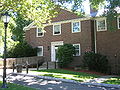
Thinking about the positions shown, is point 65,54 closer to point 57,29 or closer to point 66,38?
point 66,38

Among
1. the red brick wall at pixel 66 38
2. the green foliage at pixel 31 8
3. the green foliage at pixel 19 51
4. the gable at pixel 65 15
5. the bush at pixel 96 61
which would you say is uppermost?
the gable at pixel 65 15

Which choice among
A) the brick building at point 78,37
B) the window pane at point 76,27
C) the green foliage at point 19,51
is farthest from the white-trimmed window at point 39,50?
the window pane at point 76,27

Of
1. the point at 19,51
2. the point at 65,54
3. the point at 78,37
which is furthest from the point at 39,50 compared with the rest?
the point at 78,37

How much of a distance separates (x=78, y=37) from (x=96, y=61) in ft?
15.2

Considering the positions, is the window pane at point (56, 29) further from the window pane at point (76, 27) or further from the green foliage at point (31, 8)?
the green foliage at point (31, 8)

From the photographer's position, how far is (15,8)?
14.4m

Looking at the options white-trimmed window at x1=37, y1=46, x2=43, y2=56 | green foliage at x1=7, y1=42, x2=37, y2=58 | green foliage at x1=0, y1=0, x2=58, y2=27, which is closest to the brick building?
white-trimmed window at x1=37, y1=46, x2=43, y2=56

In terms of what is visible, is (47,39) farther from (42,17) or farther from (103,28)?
(42,17)

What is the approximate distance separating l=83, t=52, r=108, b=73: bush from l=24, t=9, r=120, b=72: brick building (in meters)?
1.52

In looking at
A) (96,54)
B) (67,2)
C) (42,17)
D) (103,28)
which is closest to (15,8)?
(42,17)

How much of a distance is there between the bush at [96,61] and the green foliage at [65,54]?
6.69 ft

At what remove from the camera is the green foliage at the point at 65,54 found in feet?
78.8

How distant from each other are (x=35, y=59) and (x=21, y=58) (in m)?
2.34

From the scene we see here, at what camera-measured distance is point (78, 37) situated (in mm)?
25953
